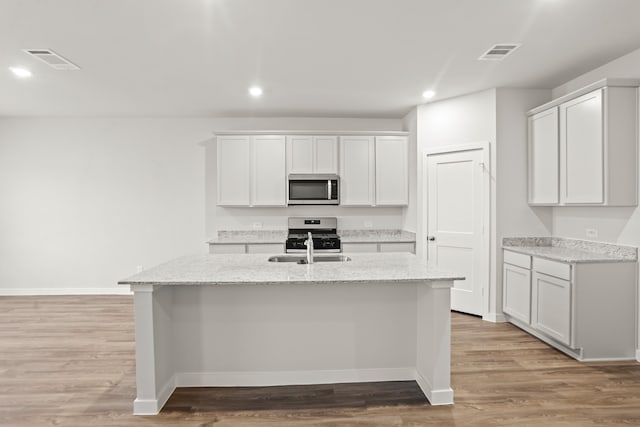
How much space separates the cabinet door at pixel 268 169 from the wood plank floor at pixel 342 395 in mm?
2448

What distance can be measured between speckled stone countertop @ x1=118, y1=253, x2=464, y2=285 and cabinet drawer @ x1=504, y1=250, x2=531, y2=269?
1479 millimetres

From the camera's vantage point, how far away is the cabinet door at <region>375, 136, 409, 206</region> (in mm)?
5348

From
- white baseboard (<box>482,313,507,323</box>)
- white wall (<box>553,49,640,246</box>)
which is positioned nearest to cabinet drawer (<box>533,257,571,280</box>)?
white wall (<box>553,49,640,246</box>)

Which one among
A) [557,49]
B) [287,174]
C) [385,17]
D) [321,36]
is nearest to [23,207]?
[287,174]

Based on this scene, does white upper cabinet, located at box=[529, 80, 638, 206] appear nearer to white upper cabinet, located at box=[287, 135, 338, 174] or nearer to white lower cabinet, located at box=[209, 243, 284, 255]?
white upper cabinet, located at box=[287, 135, 338, 174]

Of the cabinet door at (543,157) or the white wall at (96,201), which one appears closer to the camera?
the cabinet door at (543,157)

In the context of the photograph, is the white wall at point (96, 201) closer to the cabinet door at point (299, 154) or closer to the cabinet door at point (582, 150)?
the cabinet door at point (299, 154)

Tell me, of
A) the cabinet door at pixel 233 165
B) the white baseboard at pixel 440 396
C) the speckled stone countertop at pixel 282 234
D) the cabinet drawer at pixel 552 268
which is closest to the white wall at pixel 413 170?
the speckled stone countertop at pixel 282 234

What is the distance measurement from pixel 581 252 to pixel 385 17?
2.93m

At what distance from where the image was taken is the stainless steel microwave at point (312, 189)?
5.24 metres

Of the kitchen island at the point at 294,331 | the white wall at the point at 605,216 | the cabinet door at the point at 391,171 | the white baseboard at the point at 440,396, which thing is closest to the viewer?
the white baseboard at the point at 440,396

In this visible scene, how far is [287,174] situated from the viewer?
5293 mm

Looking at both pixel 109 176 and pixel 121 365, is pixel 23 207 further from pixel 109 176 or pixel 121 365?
pixel 121 365

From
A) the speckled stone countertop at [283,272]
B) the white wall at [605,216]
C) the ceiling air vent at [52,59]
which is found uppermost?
the ceiling air vent at [52,59]
